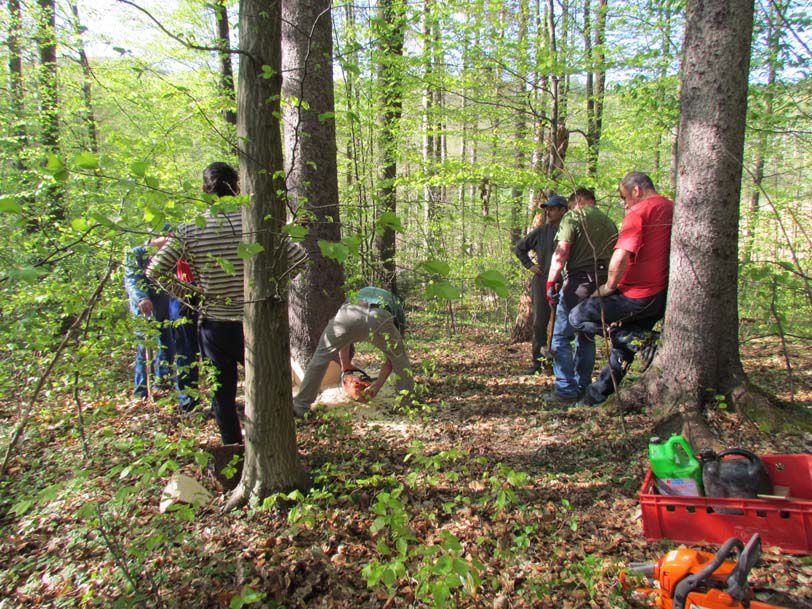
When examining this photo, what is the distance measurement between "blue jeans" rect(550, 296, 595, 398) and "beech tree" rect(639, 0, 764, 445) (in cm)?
101

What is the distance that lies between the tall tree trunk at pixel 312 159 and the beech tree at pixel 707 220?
293 cm

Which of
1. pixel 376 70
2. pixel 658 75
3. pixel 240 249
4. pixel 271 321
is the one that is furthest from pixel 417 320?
pixel 240 249

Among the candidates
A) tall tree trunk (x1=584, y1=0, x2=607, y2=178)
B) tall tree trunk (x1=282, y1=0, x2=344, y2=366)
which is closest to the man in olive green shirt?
tall tree trunk (x1=282, y1=0, x2=344, y2=366)

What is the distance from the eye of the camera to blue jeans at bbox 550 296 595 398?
4.52m

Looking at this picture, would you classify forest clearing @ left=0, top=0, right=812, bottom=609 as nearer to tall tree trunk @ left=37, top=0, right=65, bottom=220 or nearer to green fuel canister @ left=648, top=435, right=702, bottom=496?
green fuel canister @ left=648, top=435, right=702, bottom=496

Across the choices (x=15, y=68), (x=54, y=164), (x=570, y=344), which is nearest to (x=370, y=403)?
(x=570, y=344)

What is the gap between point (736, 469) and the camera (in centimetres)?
244

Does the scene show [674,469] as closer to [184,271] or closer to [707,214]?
[707,214]

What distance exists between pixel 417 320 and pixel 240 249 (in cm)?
946

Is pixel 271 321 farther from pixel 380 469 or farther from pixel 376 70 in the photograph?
pixel 376 70

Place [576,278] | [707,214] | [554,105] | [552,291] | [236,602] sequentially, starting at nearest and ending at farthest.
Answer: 1. [236,602]
2. [707,214]
3. [576,278]
4. [552,291]
5. [554,105]

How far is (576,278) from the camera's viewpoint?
15.8 ft

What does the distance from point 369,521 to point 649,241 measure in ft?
10.6

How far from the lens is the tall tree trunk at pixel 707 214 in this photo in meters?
3.21
